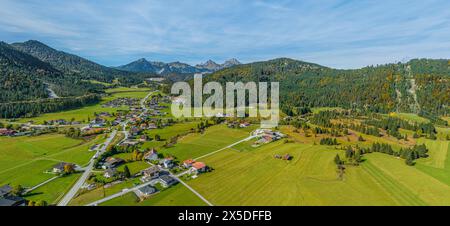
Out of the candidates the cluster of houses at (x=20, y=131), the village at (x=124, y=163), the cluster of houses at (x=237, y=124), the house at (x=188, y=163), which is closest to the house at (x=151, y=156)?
the village at (x=124, y=163)

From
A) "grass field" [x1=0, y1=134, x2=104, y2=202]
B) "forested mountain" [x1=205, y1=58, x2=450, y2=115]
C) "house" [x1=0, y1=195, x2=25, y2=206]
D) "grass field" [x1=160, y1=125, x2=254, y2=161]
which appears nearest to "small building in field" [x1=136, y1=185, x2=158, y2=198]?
"grass field" [x1=0, y1=134, x2=104, y2=202]

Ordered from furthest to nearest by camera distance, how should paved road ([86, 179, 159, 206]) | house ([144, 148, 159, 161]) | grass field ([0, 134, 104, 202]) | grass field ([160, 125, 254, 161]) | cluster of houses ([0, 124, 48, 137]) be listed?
cluster of houses ([0, 124, 48, 137])
grass field ([160, 125, 254, 161])
house ([144, 148, 159, 161])
grass field ([0, 134, 104, 202])
paved road ([86, 179, 159, 206])

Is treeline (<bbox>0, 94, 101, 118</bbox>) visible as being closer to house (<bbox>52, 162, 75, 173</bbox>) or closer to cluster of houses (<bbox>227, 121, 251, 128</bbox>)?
house (<bbox>52, 162, 75, 173</bbox>)

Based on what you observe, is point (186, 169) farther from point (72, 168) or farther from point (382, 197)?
point (382, 197)

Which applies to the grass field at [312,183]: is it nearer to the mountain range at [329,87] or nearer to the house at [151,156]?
the house at [151,156]

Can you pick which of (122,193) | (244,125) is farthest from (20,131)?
(244,125)
